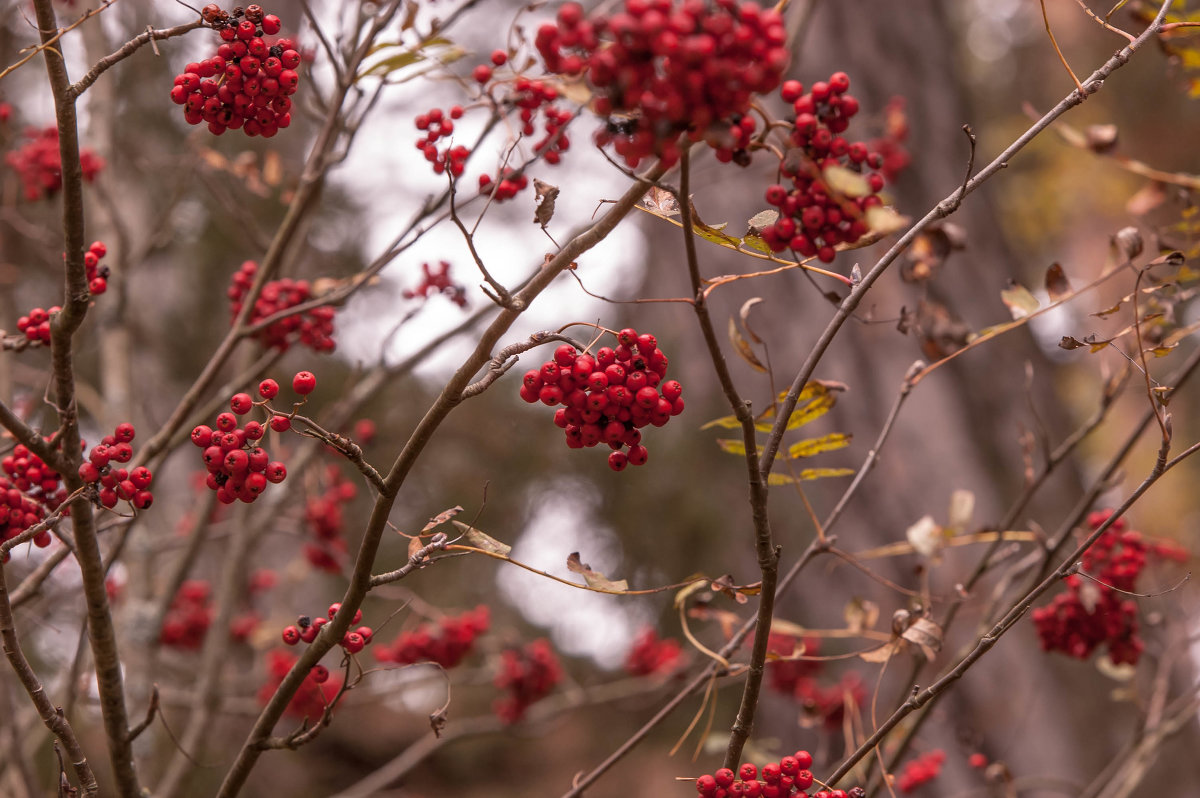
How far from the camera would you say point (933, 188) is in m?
3.48

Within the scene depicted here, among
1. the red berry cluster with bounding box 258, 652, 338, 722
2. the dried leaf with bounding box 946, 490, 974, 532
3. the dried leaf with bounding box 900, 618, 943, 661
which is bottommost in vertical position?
the dried leaf with bounding box 900, 618, 943, 661

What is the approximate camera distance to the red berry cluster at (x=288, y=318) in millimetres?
1919

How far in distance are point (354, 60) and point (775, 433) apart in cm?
124

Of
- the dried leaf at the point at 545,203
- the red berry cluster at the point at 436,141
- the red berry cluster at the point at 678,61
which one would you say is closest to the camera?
the red berry cluster at the point at 678,61

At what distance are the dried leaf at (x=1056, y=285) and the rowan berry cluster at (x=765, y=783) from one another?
2.80 ft

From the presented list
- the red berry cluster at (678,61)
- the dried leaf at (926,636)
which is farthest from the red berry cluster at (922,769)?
the red berry cluster at (678,61)

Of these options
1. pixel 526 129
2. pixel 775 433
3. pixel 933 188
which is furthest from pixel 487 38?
pixel 775 433

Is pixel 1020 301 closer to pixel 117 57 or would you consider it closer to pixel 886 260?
pixel 886 260

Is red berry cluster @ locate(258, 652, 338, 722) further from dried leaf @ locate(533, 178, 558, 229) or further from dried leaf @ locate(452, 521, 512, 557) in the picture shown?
dried leaf @ locate(533, 178, 558, 229)

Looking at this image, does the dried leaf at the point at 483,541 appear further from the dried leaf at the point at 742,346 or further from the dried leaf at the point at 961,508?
the dried leaf at the point at 961,508

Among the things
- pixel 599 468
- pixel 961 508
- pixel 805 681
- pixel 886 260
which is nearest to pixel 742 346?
pixel 886 260

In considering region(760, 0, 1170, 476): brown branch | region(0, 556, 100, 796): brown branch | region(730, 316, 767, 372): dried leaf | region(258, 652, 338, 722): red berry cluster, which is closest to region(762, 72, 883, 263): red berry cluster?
region(760, 0, 1170, 476): brown branch

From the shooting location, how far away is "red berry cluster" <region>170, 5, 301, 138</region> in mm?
1155

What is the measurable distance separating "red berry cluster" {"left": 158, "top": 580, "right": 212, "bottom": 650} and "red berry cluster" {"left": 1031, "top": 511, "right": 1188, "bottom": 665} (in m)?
2.53
